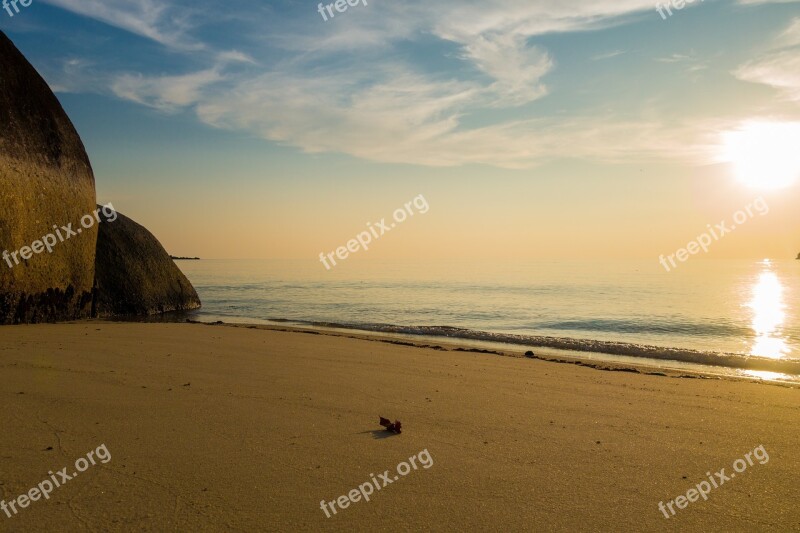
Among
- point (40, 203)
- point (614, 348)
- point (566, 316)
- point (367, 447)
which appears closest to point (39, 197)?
point (40, 203)

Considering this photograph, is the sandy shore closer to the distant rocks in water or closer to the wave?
the distant rocks in water

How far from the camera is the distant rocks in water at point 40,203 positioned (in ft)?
34.5

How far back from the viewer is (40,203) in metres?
11.3

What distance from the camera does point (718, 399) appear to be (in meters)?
6.63

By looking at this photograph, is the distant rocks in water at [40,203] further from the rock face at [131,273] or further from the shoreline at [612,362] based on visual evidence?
the shoreline at [612,362]

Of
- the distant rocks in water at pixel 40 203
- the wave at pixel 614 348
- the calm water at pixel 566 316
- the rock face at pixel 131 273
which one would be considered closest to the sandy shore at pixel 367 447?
the distant rocks in water at pixel 40 203

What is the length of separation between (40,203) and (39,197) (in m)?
0.13

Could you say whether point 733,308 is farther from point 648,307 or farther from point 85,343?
point 85,343

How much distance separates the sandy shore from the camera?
3115 millimetres

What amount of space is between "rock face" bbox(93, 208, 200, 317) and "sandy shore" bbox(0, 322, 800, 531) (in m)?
9.30

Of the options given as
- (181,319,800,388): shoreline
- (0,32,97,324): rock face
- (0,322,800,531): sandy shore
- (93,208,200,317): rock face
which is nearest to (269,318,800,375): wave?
(181,319,800,388): shoreline

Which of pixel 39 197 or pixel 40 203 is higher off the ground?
pixel 39 197

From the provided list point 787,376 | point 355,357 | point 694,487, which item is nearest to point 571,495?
point 694,487

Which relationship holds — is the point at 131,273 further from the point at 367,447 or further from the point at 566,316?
the point at 566,316
